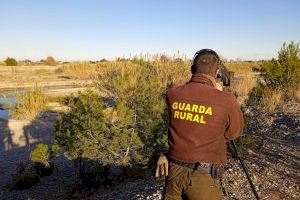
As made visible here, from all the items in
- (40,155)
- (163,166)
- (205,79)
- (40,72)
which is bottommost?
(40,72)

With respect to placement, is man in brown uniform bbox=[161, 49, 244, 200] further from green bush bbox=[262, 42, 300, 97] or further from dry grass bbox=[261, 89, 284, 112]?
green bush bbox=[262, 42, 300, 97]

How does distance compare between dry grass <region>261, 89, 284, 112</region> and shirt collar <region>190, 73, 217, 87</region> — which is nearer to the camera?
shirt collar <region>190, 73, 217, 87</region>

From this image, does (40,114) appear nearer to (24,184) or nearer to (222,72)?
(24,184)

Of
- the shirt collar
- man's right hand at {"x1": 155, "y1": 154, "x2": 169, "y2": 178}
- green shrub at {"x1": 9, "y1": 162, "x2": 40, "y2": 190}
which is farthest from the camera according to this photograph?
green shrub at {"x1": 9, "y1": 162, "x2": 40, "y2": 190}

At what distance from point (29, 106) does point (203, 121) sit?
729 inches

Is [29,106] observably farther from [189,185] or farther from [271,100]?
[189,185]

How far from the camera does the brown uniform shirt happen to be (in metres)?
3.47

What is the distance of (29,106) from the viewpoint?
68.5ft

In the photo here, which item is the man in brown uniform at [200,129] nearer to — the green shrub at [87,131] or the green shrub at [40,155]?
the green shrub at [87,131]

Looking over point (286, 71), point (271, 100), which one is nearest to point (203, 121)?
point (271, 100)

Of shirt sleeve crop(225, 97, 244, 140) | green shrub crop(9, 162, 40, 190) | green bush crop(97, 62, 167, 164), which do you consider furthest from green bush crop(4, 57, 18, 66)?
shirt sleeve crop(225, 97, 244, 140)

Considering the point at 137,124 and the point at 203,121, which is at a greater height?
the point at 203,121

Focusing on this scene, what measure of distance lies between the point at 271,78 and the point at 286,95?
130cm

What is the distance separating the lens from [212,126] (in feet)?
11.5
